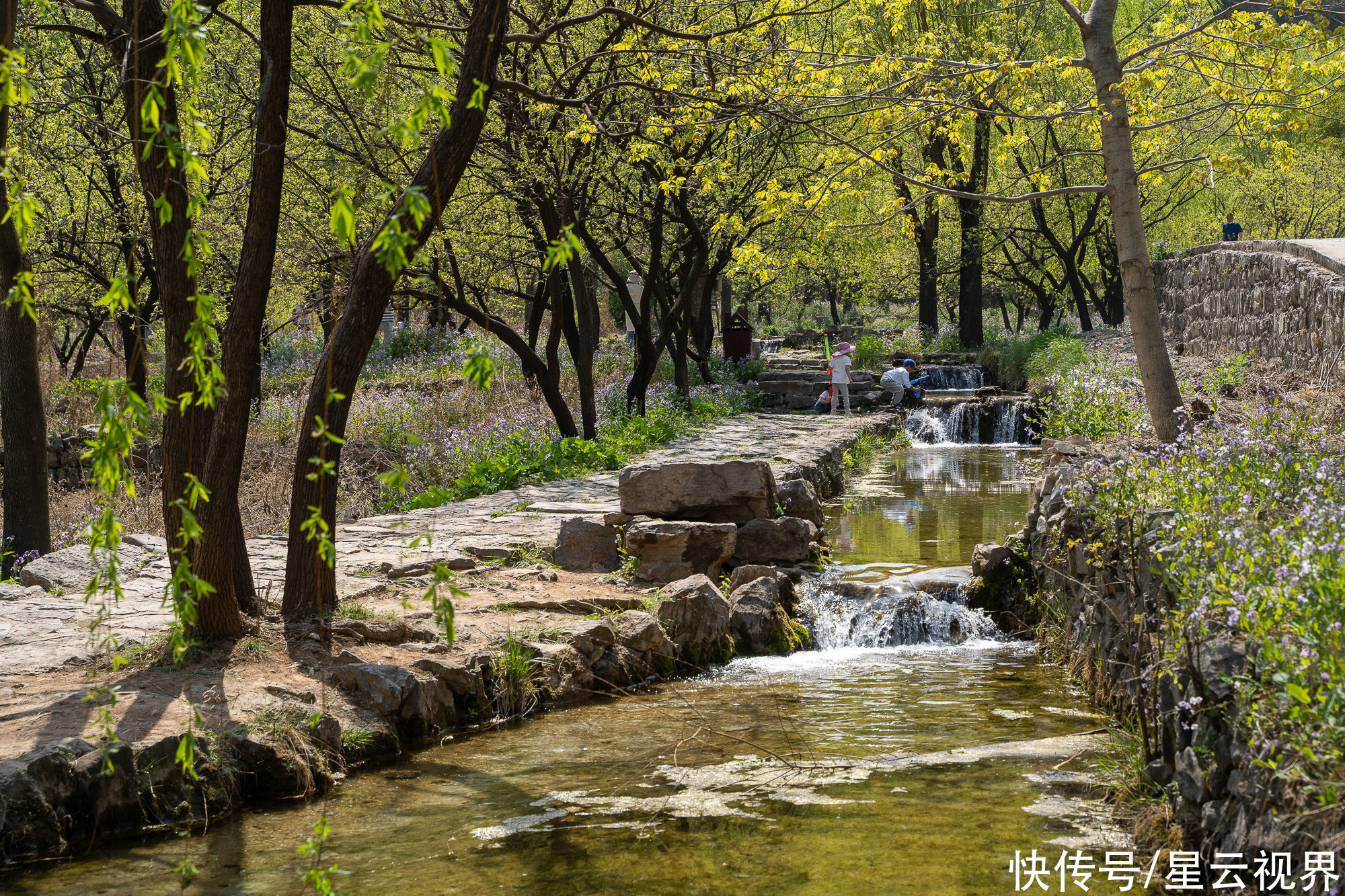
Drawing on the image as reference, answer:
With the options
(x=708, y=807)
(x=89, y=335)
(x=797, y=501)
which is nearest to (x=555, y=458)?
(x=797, y=501)

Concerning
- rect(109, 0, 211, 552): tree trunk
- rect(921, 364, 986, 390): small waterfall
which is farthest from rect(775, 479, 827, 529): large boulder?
rect(921, 364, 986, 390): small waterfall

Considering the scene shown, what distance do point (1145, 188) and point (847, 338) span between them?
33.9ft

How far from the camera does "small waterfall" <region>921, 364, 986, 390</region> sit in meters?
25.5

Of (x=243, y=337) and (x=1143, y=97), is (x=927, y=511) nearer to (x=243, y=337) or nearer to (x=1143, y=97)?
(x=1143, y=97)

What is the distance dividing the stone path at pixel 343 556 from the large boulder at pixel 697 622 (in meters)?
1.83

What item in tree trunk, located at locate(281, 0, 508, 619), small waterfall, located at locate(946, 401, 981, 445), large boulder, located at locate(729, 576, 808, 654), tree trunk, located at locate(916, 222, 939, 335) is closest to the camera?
tree trunk, located at locate(281, 0, 508, 619)

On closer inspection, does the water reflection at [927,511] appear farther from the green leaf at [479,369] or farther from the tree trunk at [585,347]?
the green leaf at [479,369]

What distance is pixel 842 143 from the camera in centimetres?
753

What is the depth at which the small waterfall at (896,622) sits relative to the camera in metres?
8.44

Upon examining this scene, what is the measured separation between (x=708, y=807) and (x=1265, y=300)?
13044mm

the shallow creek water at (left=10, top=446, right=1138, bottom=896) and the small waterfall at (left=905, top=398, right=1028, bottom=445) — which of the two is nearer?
the shallow creek water at (left=10, top=446, right=1138, bottom=896)

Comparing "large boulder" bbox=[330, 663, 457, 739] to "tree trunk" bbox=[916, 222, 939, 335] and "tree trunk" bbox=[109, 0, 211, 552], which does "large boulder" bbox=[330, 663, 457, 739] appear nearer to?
"tree trunk" bbox=[109, 0, 211, 552]

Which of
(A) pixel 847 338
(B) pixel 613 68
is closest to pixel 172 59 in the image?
(B) pixel 613 68

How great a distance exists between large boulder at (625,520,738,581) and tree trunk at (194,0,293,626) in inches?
135
